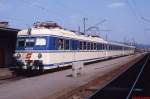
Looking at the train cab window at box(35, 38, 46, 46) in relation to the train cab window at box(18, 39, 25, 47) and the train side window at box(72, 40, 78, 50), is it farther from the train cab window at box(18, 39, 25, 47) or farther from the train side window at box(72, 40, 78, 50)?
the train side window at box(72, 40, 78, 50)

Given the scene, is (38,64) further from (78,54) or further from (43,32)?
(78,54)

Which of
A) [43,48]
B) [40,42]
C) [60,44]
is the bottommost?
[43,48]

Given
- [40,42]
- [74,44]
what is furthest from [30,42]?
[74,44]

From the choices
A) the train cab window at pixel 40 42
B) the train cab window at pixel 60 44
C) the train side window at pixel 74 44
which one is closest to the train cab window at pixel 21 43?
the train cab window at pixel 40 42

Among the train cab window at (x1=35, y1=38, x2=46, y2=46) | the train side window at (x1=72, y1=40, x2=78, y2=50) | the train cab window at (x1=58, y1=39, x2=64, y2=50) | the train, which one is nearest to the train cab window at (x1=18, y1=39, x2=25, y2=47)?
the train

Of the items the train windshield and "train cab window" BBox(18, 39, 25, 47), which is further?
"train cab window" BBox(18, 39, 25, 47)

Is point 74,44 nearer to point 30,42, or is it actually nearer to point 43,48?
point 30,42

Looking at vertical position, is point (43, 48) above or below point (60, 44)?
below

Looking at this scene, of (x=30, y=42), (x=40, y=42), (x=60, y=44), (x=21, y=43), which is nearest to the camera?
(x=40, y=42)

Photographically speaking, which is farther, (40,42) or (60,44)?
(60,44)

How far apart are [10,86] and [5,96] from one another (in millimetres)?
2992

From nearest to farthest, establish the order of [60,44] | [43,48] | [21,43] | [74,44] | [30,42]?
1. [43,48]
2. [30,42]
3. [21,43]
4. [60,44]
5. [74,44]

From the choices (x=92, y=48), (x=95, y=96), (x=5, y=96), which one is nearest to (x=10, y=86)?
(x=5, y=96)

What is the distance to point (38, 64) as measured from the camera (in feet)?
67.4
